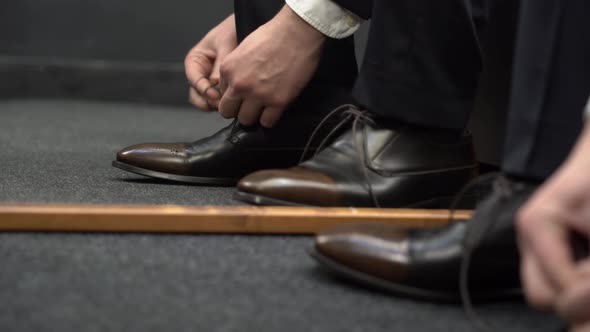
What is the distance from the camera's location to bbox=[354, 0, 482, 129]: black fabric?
2.51 ft

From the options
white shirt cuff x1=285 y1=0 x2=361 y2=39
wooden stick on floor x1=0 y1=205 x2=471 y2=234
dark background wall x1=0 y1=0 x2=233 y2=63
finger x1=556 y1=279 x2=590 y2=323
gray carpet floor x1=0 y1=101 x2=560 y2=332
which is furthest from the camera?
dark background wall x1=0 y1=0 x2=233 y2=63

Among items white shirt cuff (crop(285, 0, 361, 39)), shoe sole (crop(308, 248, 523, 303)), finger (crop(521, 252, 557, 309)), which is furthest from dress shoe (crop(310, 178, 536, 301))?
white shirt cuff (crop(285, 0, 361, 39))

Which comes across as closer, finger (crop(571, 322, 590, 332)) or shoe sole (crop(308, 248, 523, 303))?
finger (crop(571, 322, 590, 332))

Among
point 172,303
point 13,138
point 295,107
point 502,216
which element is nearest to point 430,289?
point 502,216

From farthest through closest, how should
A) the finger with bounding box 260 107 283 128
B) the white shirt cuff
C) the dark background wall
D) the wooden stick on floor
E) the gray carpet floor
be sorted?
1. the dark background wall
2. the finger with bounding box 260 107 283 128
3. the white shirt cuff
4. the wooden stick on floor
5. the gray carpet floor

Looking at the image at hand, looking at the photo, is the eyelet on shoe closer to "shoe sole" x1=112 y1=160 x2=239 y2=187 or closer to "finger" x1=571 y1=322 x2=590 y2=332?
"shoe sole" x1=112 y1=160 x2=239 y2=187

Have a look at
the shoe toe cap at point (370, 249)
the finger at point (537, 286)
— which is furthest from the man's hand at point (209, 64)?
the finger at point (537, 286)

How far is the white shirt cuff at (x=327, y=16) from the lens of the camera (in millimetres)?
855

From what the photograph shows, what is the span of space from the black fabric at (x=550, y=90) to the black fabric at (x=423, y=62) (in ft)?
0.70

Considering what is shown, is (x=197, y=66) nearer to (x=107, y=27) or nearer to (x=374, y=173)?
(x=374, y=173)

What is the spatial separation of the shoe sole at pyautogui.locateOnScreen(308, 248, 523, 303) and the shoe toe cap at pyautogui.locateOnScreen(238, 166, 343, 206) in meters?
0.20

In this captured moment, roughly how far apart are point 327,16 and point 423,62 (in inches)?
6.4

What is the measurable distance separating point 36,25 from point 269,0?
83.8 inches

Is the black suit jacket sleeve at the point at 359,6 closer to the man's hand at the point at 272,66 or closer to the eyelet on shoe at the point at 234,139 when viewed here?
the man's hand at the point at 272,66
